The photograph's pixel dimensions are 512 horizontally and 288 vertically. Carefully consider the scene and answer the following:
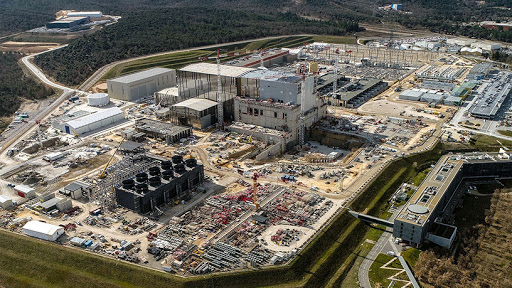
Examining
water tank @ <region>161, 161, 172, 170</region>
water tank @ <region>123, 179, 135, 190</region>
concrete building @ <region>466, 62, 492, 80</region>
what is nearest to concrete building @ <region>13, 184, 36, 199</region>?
water tank @ <region>123, 179, 135, 190</region>

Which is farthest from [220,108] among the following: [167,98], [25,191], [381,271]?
[381,271]

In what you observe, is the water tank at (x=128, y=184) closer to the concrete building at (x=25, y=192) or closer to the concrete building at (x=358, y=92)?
the concrete building at (x=25, y=192)

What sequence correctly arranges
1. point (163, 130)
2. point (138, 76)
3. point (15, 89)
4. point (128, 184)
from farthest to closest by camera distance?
point (15, 89), point (138, 76), point (163, 130), point (128, 184)

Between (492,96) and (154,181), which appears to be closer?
(154,181)

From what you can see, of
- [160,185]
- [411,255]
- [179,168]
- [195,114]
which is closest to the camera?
[411,255]

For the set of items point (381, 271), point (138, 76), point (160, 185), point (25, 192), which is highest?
point (138, 76)

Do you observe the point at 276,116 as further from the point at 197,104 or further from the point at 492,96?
the point at 492,96

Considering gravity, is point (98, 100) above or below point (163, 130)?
above

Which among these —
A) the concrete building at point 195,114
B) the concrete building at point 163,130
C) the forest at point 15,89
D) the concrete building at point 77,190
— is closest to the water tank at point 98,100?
the forest at point 15,89
